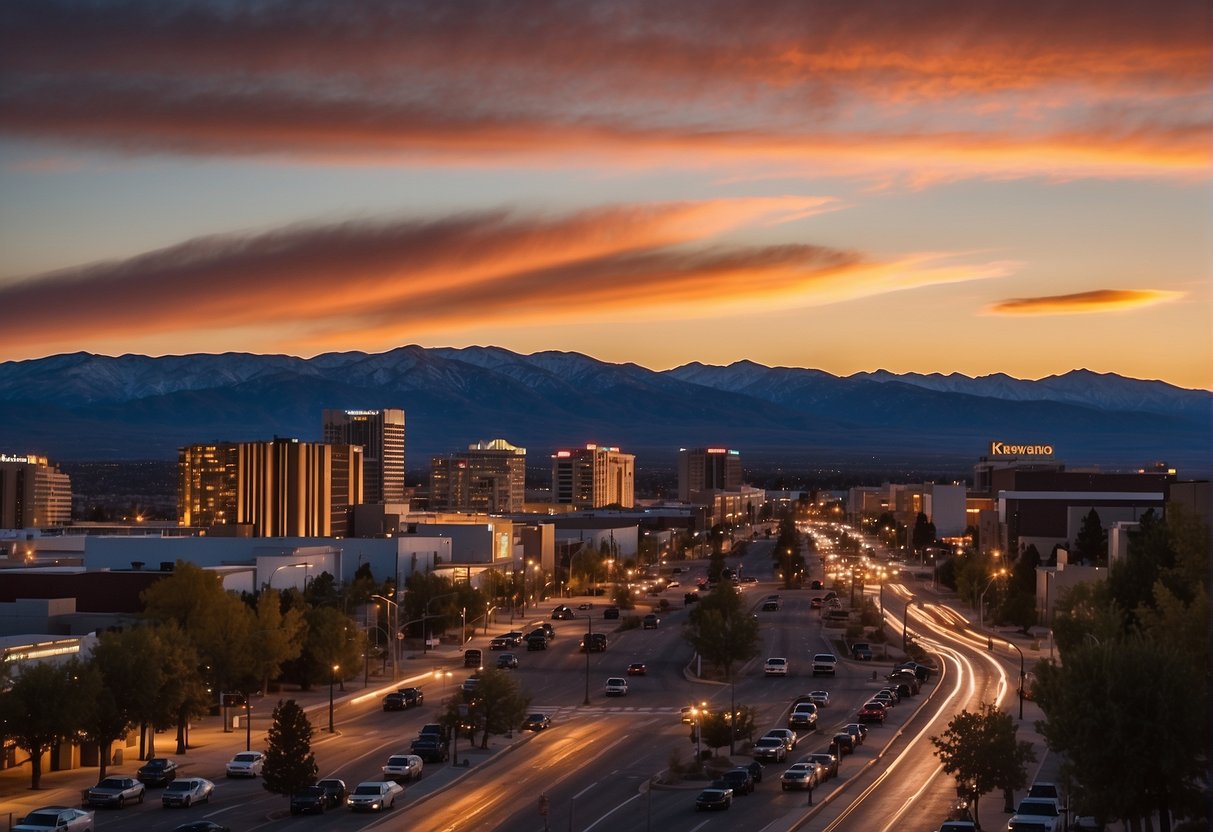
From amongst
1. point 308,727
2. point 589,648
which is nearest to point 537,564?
point 589,648

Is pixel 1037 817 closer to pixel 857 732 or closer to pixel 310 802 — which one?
pixel 857 732

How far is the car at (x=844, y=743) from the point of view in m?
62.3

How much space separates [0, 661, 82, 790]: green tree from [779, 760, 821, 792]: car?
23.1m

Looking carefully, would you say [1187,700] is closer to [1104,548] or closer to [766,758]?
[766,758]

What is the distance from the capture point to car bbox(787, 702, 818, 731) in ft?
227

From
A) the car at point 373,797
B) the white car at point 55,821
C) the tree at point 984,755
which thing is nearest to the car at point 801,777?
the tree at point 984,755


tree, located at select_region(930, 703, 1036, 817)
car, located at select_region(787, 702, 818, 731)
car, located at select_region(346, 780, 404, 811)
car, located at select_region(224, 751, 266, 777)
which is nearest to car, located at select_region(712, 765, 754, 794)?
tree, located at select_region(930, 703, 1036, 817)

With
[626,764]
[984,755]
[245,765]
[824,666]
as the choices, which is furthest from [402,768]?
[824,666]

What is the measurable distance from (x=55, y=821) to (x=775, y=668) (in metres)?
49.7

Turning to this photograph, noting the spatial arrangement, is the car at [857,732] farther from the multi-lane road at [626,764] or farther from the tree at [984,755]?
the tree at [984,755]

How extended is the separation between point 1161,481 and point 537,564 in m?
68.1

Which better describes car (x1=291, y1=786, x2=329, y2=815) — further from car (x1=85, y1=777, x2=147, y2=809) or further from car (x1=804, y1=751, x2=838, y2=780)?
car (x1=804, y1=751, x2=838, y2=780)

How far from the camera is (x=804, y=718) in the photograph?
227 feet

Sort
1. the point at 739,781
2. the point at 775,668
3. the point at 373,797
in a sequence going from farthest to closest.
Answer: the point at 775,668 < the point at 739,781 < the point at 373,797
